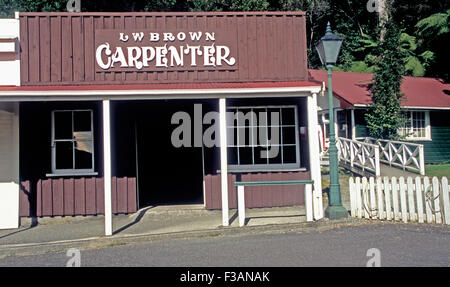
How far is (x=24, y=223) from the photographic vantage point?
32.3 feet

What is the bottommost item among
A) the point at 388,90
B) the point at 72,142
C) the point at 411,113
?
the point at 72,142

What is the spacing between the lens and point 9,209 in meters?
9.71

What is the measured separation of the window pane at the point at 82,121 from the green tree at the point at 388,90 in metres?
10.9

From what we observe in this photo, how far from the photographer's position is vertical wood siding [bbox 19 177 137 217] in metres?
9.87

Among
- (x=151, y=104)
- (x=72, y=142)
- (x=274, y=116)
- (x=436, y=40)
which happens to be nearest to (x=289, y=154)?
(x=274, y=116)

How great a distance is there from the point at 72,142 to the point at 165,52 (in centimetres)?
310

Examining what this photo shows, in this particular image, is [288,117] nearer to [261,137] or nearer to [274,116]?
[274,116]

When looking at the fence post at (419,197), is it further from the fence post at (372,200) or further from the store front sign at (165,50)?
the store front sign at (165,50)

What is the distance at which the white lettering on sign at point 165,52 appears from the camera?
957 cm

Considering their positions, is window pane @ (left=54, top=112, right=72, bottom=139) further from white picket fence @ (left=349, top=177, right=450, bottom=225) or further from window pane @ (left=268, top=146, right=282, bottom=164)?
white picket fence @ (left=349, top=177, right=450, bottom=225)

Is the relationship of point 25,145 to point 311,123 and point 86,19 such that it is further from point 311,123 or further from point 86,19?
point 311,123

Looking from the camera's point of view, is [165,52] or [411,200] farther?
[165,52]

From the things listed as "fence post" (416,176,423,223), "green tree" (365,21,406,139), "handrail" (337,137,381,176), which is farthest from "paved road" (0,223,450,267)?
"green tree" (365,21,406,139)
